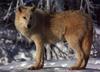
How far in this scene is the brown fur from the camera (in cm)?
819

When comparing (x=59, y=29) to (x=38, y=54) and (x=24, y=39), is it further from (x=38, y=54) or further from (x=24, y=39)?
(x=24, y=39)

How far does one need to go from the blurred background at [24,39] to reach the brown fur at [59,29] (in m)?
4.87

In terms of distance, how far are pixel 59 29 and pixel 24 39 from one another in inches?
261

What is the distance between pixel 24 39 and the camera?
15.0m

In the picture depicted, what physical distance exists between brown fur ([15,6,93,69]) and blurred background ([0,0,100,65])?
16.0 feet

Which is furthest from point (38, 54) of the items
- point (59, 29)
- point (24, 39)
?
point (24, 39)

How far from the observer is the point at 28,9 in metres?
8.07

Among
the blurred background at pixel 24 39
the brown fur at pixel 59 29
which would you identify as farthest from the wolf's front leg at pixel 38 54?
the blurred background at pixel 24 39

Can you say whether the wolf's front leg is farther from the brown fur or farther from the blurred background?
the blurred background

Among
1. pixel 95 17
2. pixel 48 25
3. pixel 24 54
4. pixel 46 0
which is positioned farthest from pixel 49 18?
pixel 95 17

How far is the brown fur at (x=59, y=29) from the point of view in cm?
819

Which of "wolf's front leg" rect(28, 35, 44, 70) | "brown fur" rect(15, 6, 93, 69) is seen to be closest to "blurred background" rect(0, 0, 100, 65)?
"brown fur" rect(15, 6, 93, 69)

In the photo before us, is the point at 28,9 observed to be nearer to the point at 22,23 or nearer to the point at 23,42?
the point at 22,23

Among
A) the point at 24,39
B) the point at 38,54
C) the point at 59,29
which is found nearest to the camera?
the point at 38,54
